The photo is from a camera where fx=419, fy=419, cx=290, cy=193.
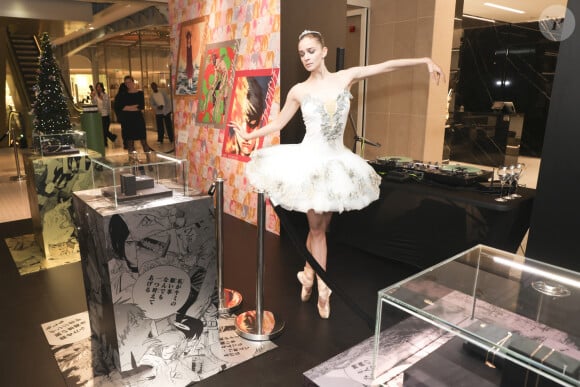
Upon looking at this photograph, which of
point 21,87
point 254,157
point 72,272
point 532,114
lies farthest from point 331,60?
point 21,87

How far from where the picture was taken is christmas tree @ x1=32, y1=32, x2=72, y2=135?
4465 millimetres

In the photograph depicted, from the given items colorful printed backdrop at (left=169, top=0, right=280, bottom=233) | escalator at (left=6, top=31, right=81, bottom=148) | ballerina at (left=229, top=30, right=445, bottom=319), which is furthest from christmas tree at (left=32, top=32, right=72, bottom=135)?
escalator at (left=6, top=31, right=81, bottom=148)

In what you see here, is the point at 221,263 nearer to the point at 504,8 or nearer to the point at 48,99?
the point at 48,99

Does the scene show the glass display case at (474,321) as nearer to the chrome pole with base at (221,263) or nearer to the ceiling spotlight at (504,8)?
the chrome pole with base at (221,263)

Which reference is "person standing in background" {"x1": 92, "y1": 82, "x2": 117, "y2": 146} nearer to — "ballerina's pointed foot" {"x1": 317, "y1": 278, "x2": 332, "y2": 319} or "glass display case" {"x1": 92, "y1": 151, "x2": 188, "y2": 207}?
"glass display case" {"x1": 92, "y1": 151, "x2": 188, "y2": 207}

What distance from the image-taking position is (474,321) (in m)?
1.25

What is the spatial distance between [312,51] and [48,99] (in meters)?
3.19

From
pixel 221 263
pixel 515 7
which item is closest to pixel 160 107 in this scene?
pixel 515 7

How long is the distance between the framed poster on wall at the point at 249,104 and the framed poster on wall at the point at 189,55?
113cm

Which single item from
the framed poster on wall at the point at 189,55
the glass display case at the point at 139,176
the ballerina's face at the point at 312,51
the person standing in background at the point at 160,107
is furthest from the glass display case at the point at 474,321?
the person standing in background at the point at 160,107

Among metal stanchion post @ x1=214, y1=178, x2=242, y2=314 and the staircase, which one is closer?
metal stanchion post @ x1=214, y1=178, x2=242, y2=314

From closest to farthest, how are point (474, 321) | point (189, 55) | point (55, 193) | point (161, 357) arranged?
point (474, 321) < point (161, 357) < point (55, 193) < point (189, 55)

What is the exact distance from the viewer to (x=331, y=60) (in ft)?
14.8

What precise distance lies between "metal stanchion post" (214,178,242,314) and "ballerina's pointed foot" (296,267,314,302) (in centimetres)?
50
